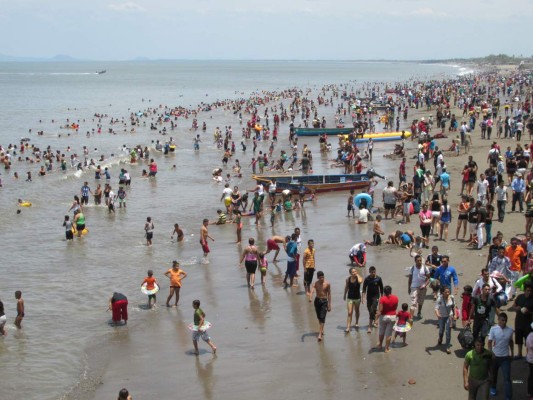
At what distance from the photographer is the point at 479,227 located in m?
15.5

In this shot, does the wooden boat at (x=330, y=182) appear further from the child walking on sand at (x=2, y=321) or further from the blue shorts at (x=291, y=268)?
the child walking on sand at (x=2, y=321)

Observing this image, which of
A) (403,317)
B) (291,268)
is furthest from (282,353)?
(291,268)

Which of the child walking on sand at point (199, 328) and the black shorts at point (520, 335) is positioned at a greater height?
the black shorts at point (520, 335)

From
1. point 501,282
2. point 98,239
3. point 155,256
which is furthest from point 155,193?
point 501,282

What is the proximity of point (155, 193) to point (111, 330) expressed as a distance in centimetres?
1845

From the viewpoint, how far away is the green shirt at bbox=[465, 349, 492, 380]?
26.3 ft

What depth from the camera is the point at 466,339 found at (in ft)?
32.2

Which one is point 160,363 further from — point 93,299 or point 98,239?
point 98,239

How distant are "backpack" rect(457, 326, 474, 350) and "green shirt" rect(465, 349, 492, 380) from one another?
5.58ft

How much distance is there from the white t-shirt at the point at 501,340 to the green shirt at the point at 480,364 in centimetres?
38

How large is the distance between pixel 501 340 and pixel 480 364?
0.55m

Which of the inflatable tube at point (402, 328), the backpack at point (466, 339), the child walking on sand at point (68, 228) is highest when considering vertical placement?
the backpack at point (466, 339)

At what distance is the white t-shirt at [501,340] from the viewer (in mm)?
8352

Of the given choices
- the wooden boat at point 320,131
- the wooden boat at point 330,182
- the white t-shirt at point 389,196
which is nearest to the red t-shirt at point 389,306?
the white t-shirt at point 389,196
